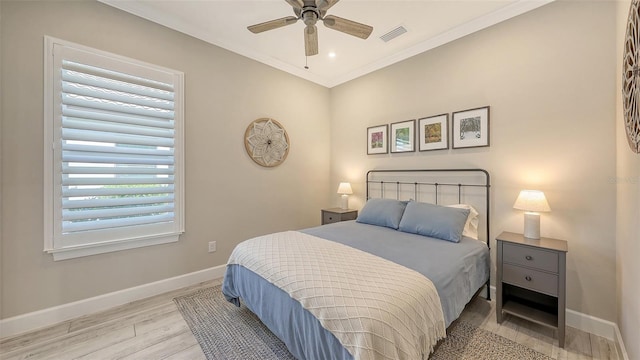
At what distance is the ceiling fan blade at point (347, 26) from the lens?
1869mm

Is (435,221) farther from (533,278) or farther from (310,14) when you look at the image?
(310,14)

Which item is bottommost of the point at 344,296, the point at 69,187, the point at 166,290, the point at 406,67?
the point at 166,290

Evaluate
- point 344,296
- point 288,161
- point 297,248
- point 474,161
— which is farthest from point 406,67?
point 344,296

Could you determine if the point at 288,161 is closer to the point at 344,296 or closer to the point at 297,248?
the point at 297,248

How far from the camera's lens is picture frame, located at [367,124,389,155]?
3.47 m

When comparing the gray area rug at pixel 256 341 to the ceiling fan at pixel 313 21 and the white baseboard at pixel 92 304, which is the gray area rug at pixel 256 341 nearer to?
the white baseboard at pixel 92 304

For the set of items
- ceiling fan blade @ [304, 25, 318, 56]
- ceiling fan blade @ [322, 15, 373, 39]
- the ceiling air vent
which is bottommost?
ceiling fan blade @ [304, 25, 318, 56]

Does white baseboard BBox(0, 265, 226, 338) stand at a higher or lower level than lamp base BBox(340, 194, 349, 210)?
lower

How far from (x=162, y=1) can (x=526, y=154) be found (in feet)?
12.4

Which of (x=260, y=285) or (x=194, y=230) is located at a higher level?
(x=194, y=230)

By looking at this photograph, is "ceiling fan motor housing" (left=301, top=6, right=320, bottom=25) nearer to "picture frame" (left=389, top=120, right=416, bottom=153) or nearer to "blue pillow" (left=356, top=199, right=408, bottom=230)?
"picture frame" (left=389, top=120, right=416, bottom=153)

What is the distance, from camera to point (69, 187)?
2123mm

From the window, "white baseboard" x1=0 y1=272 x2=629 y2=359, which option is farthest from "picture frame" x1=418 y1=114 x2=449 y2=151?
the window

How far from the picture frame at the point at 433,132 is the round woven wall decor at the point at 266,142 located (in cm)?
189
